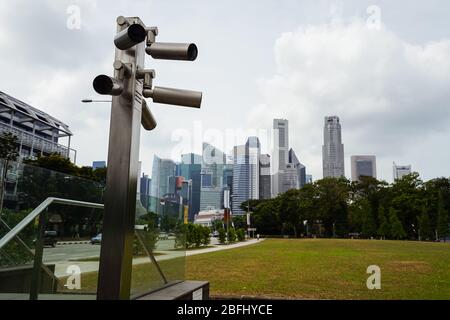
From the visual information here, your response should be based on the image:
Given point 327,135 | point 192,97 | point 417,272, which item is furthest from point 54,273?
point 327,135

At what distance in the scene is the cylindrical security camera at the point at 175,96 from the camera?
8.86 feet

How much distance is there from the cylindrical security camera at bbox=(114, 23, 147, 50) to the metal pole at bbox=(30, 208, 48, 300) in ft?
5.55

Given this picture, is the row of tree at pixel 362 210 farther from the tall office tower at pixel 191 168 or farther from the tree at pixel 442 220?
the tall office tower at pixel 191 168

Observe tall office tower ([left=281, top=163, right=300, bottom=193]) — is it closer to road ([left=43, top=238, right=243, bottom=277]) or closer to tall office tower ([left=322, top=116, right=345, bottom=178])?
tall office tower ([left=322, top=116, right=345, bottom=178])

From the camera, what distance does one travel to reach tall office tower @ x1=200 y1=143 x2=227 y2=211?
55438mm

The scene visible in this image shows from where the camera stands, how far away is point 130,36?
2320 millimetres

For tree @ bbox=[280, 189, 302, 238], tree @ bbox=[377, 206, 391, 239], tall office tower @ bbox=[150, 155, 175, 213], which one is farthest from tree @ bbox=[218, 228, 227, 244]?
tree @ bbox=[280, 189, 302, 238]

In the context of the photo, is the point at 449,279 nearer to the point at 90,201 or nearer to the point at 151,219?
the point at 151,219

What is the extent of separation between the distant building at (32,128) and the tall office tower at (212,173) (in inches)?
723

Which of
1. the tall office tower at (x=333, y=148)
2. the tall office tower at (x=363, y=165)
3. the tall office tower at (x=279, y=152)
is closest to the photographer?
the tall office tower at (x=279, y=152)

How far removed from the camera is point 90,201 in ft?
14.1

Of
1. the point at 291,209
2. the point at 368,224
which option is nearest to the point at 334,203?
the point at 368,224

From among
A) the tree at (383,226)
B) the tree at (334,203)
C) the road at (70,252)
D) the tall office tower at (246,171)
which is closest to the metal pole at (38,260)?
the road at (70,252)

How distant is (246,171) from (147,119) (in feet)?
214
